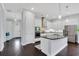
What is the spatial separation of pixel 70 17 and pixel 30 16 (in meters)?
4.22

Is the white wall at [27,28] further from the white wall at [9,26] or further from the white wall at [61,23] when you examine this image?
the white wall at [61,23]

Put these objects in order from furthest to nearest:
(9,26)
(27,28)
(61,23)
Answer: (9,26) < (61,23) < (27,28)

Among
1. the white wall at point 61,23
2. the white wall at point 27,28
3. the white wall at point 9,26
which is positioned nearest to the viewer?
the white wall at point 27,28

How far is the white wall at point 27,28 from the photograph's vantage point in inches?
240

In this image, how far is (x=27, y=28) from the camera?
6.36m

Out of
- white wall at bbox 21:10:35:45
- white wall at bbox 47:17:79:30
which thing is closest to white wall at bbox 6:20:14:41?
white wall at bbox 21:10:35:45

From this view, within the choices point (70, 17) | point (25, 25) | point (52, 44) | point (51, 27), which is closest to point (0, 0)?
point (25, 25)

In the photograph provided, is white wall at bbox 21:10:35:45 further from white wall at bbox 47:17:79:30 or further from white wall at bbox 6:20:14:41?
white wall at bbox 47:17:79:30

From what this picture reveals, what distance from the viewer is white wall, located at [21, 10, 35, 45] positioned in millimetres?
6096

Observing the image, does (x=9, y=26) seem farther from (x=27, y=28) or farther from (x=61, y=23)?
(x=61, y=23)

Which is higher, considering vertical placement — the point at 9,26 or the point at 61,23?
the point at 61,23

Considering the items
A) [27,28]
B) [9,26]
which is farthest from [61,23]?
[9,26]

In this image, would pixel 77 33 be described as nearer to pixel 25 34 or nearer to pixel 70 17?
pixel 70 17

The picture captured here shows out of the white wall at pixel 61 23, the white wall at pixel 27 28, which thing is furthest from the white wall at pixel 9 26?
the white wall at pixel 61 23
